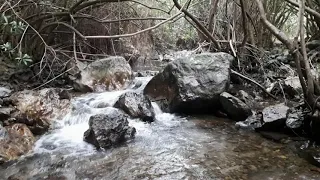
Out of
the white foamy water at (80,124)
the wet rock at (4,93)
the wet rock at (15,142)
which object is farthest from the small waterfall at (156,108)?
the wet rock at (4,93)

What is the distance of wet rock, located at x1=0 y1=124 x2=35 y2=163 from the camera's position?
3837mm

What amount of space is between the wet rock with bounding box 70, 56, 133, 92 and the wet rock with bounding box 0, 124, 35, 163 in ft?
8.87

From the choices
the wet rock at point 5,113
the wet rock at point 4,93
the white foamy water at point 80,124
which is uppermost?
the wet rock at point 4,93

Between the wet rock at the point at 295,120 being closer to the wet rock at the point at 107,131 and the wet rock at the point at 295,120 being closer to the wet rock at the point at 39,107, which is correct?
the wet rock at the point at 107,131

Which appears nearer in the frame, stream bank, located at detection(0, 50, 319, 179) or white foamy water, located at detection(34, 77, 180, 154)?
stream bank, located at detection(0, 50, 319, 179)

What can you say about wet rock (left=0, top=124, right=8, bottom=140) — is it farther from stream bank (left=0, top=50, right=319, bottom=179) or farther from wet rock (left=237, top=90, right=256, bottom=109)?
wet rock (left=237, top=90, right=256, bottom=109)

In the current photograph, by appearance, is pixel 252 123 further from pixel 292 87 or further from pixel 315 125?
pixel 292 87

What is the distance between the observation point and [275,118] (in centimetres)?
460

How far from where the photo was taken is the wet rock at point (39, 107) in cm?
471

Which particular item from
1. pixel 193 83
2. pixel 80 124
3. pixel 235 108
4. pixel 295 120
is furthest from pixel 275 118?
pixel 80 124

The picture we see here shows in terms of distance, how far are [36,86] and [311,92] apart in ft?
16.9

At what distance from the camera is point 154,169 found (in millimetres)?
3576

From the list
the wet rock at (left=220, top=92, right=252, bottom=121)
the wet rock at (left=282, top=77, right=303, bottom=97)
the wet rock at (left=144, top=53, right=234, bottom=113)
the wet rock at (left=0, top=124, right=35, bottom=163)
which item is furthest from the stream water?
the wet rock at (left=282, top=77, right=303, bottom=97)

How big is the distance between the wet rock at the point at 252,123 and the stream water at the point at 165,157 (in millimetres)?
185
